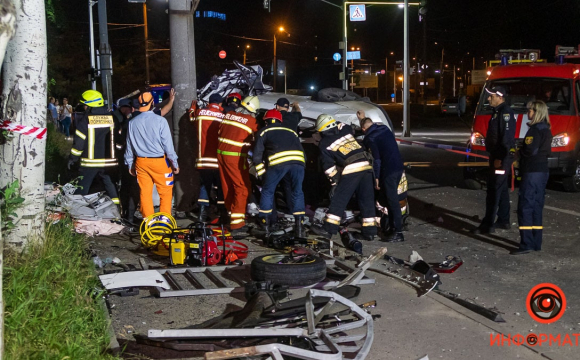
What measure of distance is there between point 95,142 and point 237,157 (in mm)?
2216

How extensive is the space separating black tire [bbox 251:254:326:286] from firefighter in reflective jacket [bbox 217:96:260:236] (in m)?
2.93

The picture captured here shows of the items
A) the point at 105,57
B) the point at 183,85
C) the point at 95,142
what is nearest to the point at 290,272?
the point at 95,142

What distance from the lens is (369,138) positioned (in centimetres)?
912

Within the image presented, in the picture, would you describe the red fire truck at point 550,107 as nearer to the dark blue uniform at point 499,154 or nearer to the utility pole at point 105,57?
the dark blue uniform at point 499,154

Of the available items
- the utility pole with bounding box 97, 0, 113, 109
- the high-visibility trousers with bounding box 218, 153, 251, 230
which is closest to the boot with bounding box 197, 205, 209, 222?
the high-visibility trousers with bounding box 218, 153, 251, 230

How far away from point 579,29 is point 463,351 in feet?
135

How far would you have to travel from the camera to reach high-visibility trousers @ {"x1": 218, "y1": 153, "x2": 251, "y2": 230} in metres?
9.21

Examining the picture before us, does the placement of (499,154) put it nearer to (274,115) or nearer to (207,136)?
(274,115)

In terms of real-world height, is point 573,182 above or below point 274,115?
below

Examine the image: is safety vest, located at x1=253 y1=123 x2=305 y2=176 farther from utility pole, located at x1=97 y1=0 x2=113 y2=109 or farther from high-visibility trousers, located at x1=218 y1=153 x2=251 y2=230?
utility pole, located at x1=97 y1=0 x2=113 y2=109

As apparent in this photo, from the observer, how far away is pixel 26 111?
6152 millimetres

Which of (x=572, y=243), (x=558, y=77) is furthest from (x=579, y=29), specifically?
(x=572, y=243)

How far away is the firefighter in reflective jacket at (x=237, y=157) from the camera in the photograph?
363 inches

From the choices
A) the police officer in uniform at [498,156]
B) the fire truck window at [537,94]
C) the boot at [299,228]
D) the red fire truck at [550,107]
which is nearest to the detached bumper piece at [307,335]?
the boot at [299,228]
